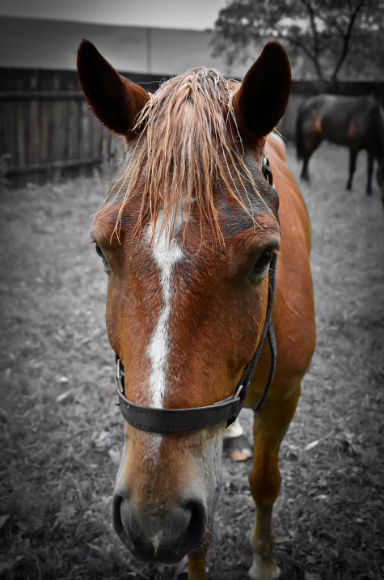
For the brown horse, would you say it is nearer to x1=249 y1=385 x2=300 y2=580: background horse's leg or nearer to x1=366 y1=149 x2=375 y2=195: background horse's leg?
x1=249 y1=385 x2=300 y2=580: background horse's leg

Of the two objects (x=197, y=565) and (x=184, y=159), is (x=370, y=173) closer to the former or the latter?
(x=197, y=565)

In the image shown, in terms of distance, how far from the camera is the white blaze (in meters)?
1.23

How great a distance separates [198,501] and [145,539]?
0.18m

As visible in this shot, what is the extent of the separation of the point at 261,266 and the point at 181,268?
31 centimetres

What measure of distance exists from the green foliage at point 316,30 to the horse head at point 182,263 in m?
14.6

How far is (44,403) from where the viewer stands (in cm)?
385

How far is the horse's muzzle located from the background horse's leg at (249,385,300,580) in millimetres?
1117

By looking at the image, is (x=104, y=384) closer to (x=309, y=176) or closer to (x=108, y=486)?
(x=108, y=486)

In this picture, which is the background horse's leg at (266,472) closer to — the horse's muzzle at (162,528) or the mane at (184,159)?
the horse's muzzle at (162,528)

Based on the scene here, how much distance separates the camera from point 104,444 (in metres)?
3.42

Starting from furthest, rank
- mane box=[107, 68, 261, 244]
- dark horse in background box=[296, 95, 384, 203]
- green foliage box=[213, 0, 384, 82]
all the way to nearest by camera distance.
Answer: green foliage box=[213, 0, 384, 82] < dark horse in background box=[296, 95, 384, 203] < mane box=[107, 68, 261, 244]

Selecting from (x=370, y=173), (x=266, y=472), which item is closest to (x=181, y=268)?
(x=266, y=472)

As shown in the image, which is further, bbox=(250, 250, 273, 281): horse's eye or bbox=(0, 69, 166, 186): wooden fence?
bbox=(0, 69, 166, 186): wooden fence

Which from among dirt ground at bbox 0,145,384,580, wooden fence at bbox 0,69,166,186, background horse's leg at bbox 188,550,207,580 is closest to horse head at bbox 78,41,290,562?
background horse's leg at bbox 188,550,207,580
